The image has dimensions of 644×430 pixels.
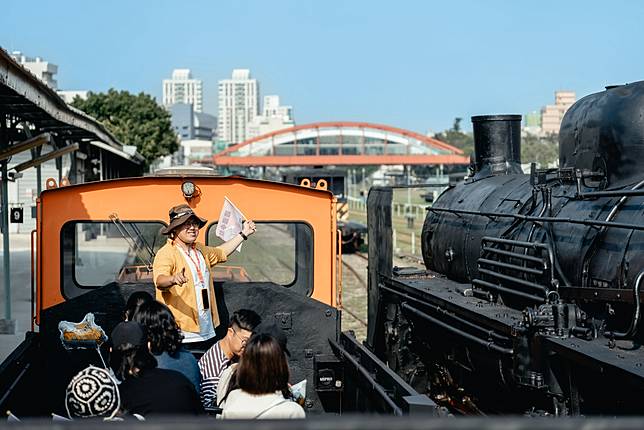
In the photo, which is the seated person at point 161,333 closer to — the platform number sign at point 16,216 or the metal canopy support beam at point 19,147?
the metal canopy support beam at point 19,147

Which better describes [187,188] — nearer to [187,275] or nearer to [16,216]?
[187,275]

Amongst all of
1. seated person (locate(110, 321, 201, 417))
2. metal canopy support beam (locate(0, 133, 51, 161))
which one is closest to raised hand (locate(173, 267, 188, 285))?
seated person (locate(110, 321, 201, 417))

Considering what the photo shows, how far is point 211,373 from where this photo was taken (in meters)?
5.44

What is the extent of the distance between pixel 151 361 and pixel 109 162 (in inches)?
1096

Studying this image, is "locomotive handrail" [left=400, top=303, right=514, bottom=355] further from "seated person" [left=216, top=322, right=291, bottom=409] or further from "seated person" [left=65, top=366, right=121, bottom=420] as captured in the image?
"seated person" [left=65, top=366, right=121, bottom=420]

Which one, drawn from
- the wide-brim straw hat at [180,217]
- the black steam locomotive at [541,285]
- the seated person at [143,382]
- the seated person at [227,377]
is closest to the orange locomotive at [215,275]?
the wide-brim straw hat at [180,217]

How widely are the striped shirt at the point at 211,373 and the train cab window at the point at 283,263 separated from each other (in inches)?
67.5

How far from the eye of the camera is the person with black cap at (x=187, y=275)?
596 centimetres

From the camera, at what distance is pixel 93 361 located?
6.51m

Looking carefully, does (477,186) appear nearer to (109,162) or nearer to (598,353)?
(598,353)

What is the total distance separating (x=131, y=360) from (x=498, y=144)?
23.5 ft

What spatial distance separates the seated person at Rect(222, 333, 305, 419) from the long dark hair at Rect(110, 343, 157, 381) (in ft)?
2.00

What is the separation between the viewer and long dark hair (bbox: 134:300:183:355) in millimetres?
4750

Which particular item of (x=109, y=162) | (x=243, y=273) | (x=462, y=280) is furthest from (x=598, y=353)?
(x=109, y=162)
